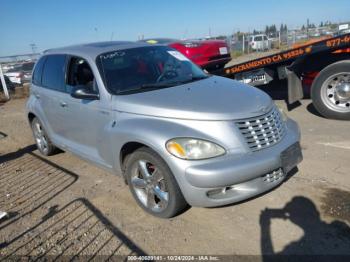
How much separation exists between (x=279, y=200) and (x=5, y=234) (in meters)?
2.97

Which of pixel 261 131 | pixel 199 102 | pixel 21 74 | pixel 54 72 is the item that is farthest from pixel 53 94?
pixel 21 74

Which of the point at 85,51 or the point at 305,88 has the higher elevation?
the point at 85,51

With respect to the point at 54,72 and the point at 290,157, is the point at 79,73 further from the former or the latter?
the point at 290,157

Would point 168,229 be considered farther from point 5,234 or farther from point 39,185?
point 39,185

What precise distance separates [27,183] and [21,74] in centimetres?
1458

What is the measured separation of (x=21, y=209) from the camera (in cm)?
432

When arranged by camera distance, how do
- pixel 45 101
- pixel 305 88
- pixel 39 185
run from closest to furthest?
pixel 39 185, pixel 45 101, pixel 305 88

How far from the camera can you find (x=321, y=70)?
689cm

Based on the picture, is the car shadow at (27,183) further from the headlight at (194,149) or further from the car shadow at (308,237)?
the car shadow at (308,237)

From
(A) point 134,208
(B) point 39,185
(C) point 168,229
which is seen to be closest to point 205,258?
(C) point 168,229

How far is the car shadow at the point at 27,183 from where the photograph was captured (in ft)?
14.3

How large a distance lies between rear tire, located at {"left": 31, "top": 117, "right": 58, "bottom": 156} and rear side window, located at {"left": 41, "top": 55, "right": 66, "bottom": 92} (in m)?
0.89

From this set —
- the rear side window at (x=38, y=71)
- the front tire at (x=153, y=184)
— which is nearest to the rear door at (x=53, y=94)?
the rear side window at (x=38, y=71)

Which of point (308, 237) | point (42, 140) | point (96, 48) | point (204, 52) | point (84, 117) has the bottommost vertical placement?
point (308, 237)
